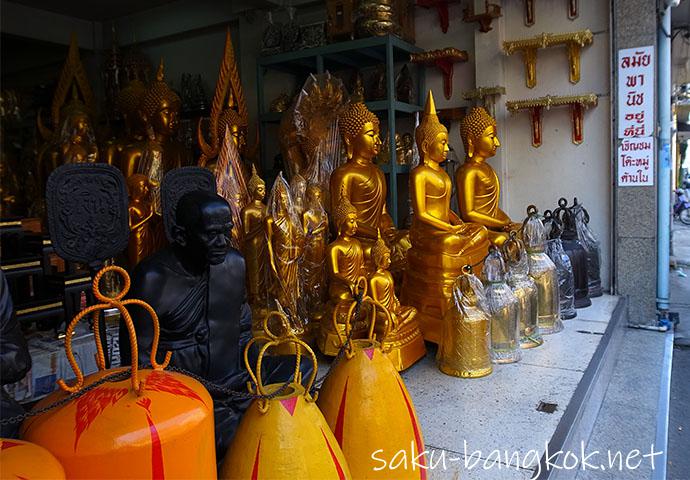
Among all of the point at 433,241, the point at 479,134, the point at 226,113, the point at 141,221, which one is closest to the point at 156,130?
the point at 226,113

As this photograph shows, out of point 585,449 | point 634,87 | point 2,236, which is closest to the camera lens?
point 585,449

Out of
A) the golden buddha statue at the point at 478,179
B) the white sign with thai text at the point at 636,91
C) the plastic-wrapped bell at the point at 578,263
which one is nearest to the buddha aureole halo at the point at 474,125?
the golden buddha statue at the point at 478,179

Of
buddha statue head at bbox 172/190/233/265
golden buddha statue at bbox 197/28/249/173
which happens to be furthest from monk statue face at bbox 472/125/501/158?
buddha statue head at bbox 172/190/233/265

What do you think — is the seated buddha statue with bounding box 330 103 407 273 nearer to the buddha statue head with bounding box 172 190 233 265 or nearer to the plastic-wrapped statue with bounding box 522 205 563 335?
the plastic-wrapped statue with bounding box 522 205 563 335

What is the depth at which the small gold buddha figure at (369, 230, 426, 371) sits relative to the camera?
258 cm

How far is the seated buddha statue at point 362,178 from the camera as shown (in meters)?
3.35

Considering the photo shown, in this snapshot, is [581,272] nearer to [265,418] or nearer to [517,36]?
[517,36]

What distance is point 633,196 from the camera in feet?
12.9

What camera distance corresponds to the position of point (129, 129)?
5.04 meters

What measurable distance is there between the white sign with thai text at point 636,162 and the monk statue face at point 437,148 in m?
1.56

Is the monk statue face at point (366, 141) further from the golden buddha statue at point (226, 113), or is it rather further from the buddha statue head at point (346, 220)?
the golden buddha statue at point (226, 113)

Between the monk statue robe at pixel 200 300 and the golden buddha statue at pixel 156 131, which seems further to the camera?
the golden buddha statue at pixel 156 131

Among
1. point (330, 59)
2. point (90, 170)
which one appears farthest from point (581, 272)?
point (90, 170)

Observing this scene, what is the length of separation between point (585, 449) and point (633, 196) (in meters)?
2.22
